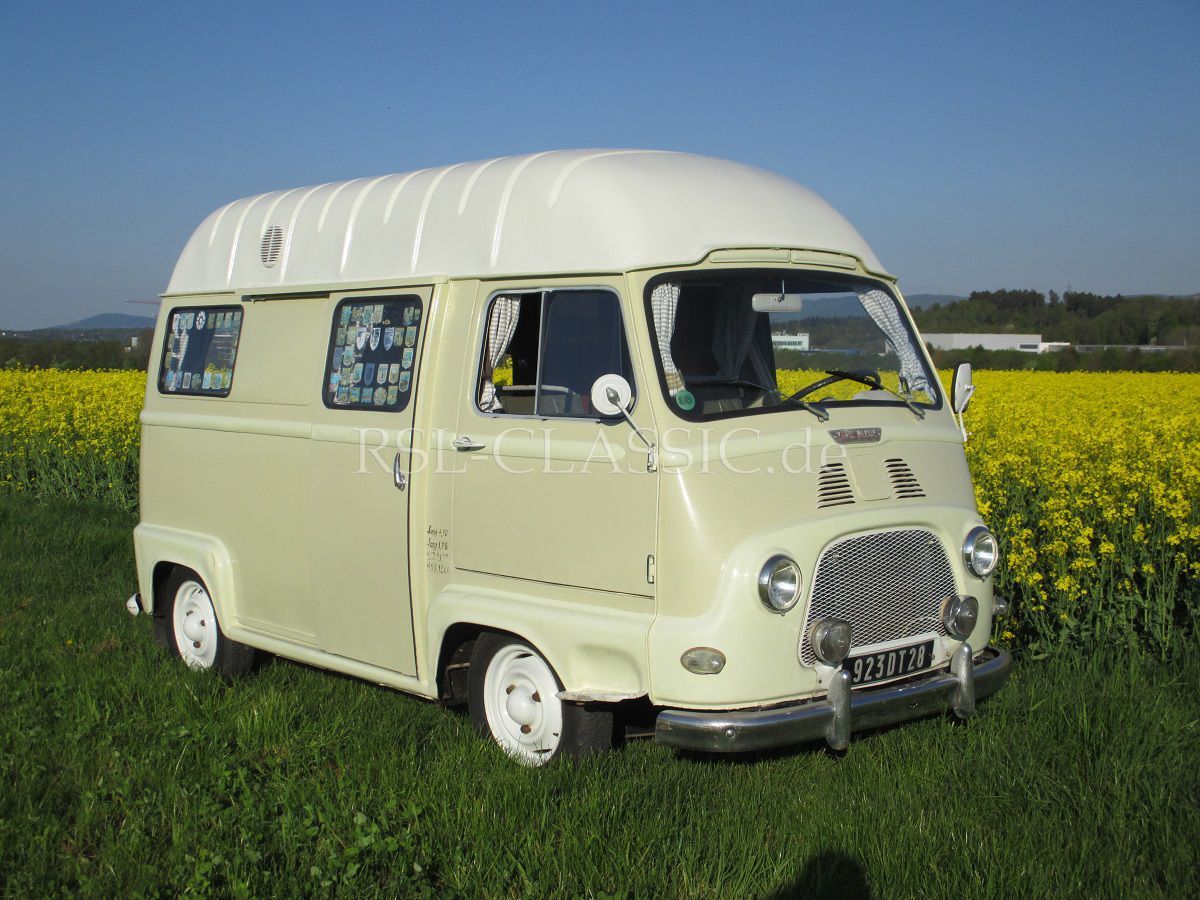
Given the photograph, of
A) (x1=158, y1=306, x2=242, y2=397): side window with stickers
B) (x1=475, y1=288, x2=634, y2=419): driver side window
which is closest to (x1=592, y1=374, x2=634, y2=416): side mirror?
(x1=475, y1=288, x2=634, y2=419): driver side window

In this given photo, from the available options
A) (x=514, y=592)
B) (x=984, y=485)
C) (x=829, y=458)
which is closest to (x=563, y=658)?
(x=514, y=592)

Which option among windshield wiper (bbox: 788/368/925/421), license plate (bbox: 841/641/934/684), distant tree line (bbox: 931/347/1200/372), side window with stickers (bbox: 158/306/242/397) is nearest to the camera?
license plate (bbox: 841/641/934/684)

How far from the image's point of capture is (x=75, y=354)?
32906 mm

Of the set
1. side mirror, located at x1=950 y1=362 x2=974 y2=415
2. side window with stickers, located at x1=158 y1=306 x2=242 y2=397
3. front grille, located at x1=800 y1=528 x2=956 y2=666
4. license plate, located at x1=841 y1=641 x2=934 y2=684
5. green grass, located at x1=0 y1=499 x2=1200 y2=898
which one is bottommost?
green grass, located at x1=0 y1=499 x2=1200 y2=898

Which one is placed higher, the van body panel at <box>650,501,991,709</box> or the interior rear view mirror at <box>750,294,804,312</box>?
the interior rear view mirror at <box>750,294,804,312</box>

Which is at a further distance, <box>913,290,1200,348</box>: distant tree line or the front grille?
<box>913,290,1200,348</box>: distant tree line

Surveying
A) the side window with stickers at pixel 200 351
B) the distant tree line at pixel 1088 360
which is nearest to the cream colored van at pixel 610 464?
the side window with stickers at pixel 200 351

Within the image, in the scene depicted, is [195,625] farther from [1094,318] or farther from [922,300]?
[1094,318]

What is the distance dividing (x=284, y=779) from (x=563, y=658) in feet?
4.19

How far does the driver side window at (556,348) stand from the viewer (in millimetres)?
5195

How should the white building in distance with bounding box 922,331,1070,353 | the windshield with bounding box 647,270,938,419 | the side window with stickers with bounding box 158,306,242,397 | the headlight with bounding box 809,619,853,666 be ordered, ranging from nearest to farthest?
1. the headlight with bounding box 809,619,853,666
2. the windshield with bounding box 647,270,938,419
3. the side window with stickers with bounding box 158,306,242,397
4. the white building in distance with bounding box 922,331,1070,353

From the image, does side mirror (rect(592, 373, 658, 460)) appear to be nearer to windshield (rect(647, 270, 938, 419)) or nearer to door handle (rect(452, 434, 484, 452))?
windshield (rect(647, 270, 938, 419))

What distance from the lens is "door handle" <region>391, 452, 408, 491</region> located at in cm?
582

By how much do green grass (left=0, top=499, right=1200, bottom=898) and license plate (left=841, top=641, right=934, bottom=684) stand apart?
397 millimetres
